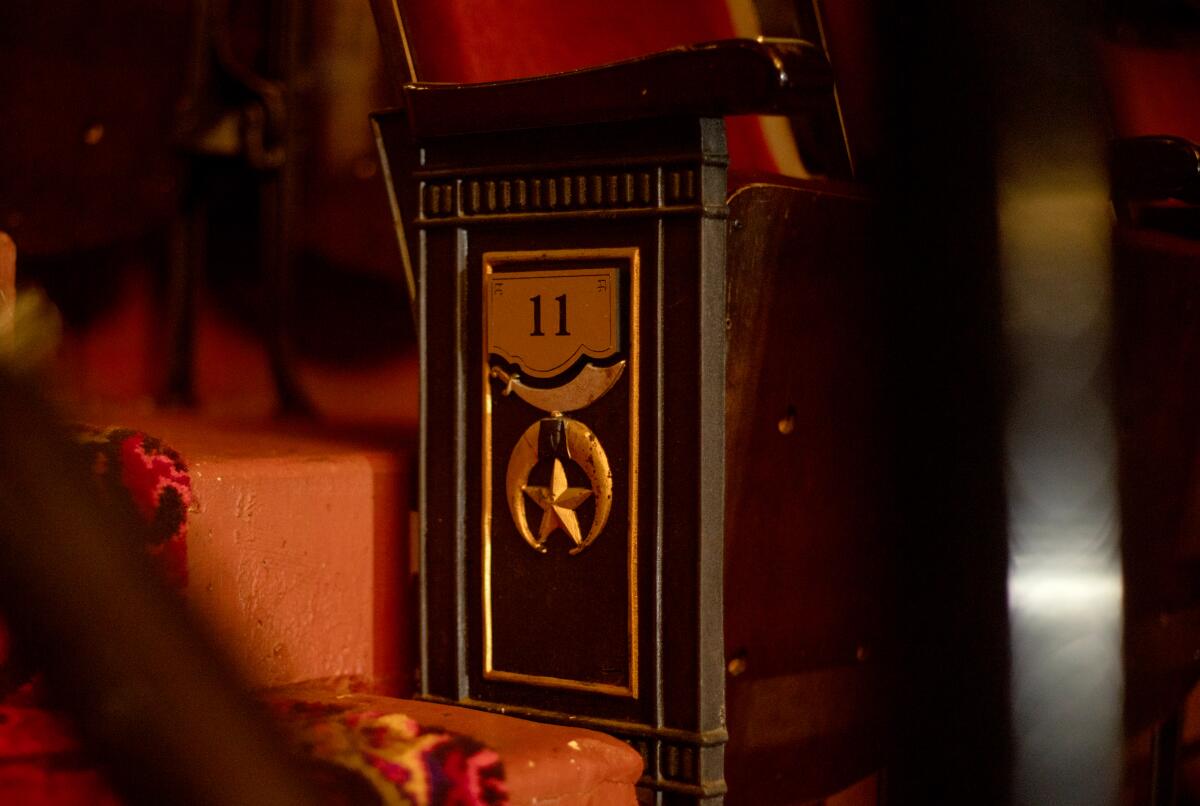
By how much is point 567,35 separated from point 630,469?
0.35m

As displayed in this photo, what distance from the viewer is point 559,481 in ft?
2.48

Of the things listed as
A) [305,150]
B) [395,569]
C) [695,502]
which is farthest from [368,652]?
[305,150]

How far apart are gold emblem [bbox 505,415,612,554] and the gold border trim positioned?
0.02 meters

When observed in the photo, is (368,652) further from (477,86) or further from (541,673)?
(477,86)

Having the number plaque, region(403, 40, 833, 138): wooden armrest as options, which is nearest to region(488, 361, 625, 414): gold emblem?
the number plaque

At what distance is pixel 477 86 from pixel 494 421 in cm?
18

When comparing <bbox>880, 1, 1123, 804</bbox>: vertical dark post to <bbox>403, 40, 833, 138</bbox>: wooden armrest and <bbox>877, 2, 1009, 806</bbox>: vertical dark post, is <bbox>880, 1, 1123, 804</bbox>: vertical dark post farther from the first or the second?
<bbox>403, 40, 833, 138</bbox>: wooden armrest

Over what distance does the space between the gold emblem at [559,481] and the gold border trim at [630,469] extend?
2 cm

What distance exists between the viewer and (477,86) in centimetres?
76

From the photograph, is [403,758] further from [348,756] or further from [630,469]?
[630,469]

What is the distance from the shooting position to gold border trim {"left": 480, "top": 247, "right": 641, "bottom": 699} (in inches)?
28.7

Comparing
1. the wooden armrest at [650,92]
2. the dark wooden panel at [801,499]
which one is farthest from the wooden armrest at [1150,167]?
the wooden armrest at [650,92]

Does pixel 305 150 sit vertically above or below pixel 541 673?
above

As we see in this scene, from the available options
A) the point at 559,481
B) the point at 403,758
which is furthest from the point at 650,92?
the point at 403,758
